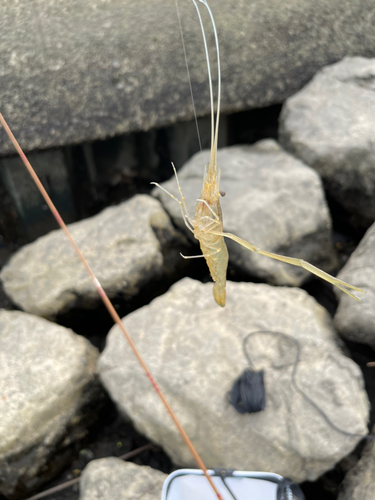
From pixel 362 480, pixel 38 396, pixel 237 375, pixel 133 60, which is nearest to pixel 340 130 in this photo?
pixel 133 60

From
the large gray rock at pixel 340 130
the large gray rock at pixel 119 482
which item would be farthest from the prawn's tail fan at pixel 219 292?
the large gray rock at pixel 340 130

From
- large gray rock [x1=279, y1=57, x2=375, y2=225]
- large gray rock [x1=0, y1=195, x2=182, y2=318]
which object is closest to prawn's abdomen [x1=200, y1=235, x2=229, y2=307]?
large gray rock [x1=0, y1=195, x2=182, y2=318]

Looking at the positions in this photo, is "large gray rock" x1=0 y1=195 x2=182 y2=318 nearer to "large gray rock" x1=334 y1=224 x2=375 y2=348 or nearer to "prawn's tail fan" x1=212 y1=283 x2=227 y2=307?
"prawn's tail fan" x1=212 y1=283 x2=227 y2=307

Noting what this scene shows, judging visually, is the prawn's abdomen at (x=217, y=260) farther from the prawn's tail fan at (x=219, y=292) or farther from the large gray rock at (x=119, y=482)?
the large gray rock at (x=119, y=482)

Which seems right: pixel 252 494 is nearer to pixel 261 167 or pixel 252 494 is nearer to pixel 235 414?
pixel 235 414

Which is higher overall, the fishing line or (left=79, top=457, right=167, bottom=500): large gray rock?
the fishing line

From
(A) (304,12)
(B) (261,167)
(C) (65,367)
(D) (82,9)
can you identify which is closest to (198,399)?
(C) (65,367)

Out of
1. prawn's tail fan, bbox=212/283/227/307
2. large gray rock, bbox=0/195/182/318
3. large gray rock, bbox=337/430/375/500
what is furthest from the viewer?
large gray rock, bbox=0/195/182/318
